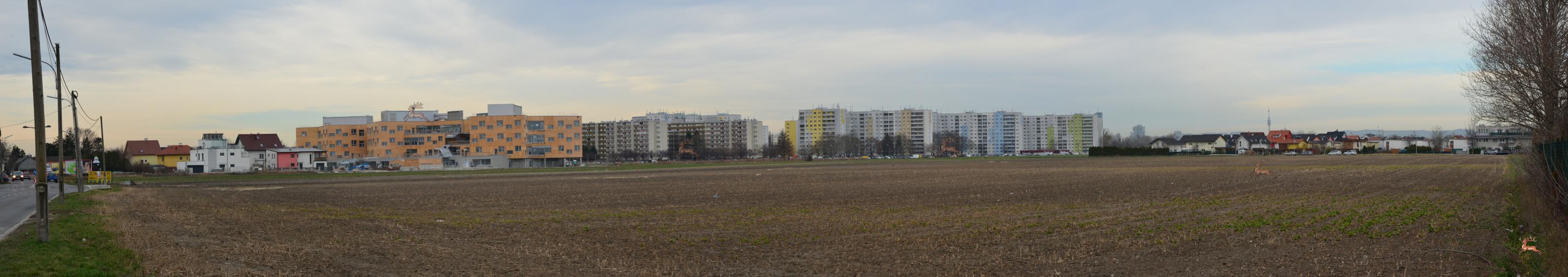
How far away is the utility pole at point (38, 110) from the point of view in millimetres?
14375

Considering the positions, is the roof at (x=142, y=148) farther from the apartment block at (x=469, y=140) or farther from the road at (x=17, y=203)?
the road at (x=17, y=203)

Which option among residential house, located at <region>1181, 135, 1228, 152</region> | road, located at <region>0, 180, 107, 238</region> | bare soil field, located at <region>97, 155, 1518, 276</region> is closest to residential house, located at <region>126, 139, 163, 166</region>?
road, located at <region>0, 180, 107, 238</region>

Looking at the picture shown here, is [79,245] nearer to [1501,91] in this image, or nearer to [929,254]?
[929,254]

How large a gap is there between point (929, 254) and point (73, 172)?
92.1 metres

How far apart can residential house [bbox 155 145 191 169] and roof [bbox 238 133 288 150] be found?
7.16m

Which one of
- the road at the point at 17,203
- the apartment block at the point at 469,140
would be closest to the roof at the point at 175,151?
the apartment block at the point at 469,140

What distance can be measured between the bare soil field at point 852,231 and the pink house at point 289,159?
3600 inches

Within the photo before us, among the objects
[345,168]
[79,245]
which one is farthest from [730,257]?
[345,168]

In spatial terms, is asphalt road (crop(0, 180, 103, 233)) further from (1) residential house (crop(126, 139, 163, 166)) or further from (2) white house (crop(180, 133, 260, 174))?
(1) residential house (crop(126, 139, 163, 166))

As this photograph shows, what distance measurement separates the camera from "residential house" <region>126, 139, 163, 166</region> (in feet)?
390

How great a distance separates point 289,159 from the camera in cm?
12125

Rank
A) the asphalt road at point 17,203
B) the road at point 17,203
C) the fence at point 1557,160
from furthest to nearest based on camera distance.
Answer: the asphalt road at point 17,203
the road at point 17,203
the fence at point 1557,160

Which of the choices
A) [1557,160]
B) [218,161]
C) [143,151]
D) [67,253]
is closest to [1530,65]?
[1557,160]

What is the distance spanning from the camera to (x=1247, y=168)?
61.0 m
